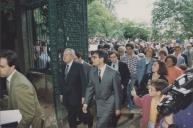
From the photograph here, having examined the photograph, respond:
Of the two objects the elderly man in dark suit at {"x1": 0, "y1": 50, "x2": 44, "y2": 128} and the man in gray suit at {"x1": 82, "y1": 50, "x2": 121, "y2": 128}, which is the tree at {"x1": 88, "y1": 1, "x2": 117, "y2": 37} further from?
the elderly man in dark suit at {"x1": 0, "y1": 50, "x2": 44, "y2": 128}

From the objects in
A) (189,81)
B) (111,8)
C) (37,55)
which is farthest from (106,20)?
(189,81)

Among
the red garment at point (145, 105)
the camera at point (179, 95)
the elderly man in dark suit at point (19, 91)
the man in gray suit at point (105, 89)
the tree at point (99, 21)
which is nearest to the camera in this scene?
the camera at point (179, 95)

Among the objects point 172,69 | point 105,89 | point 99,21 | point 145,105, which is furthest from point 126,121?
point 99,21

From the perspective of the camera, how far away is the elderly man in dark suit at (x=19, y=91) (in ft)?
16.0

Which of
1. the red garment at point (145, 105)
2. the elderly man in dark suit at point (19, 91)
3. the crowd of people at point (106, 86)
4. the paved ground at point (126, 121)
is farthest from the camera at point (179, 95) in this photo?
the paved ground at point (126, 121)

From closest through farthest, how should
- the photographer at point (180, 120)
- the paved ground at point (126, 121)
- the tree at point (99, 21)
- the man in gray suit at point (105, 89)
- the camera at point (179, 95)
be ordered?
the camera at point (179, 95)
the photographer at point (180, 120)
the man in gray suit at point (105, 89)
the paved ground at point (126, 121)
the tree at point (99, 21)

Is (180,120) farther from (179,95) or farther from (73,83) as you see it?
(73,83)

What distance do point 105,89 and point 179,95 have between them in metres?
4.04

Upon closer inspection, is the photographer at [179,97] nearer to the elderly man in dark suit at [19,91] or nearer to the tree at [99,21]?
the elderly man in dark suit at [19,91]

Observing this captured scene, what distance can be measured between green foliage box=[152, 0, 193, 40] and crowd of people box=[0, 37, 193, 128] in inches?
221

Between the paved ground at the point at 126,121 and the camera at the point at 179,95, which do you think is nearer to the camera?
the camera at the point at 179,95

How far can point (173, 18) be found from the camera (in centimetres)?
1742

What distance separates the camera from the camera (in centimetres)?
343

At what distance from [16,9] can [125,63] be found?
4922 mm
